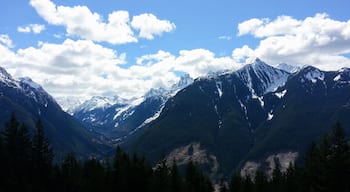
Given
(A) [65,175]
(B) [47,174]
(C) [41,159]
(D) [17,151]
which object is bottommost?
(A) [65,175]

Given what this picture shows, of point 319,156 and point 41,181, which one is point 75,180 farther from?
point 319,156

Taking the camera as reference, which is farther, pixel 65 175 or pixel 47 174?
pixel 65 175

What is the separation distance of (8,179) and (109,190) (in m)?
19.1

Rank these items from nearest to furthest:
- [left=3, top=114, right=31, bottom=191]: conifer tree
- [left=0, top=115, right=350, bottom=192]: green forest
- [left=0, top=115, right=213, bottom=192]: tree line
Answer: [left=0, top=115, right=350, bottom=192]: green forest < [left=0, top=115, right=213, bottom=192]: tree line < [left=3, top=114, right=31, bottom=191]: conifer tree

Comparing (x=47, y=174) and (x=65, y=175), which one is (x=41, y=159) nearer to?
(x=47, y=174)

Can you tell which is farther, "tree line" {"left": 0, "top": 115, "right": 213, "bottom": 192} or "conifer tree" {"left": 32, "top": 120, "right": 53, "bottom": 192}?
"conifer tree" {"left": 32, "top": 120, "right": 53, "bottom": 192}

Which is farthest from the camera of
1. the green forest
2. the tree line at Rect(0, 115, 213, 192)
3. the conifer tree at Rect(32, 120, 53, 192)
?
the conifer tree at Rect(32, 120, 53, 192)

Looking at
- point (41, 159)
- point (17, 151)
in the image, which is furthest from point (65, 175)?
point (17, 151)

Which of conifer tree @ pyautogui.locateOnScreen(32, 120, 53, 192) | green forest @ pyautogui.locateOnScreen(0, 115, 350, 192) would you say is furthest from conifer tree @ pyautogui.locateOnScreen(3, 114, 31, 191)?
conifer tree @ pyautogui.locateOnScreen(32, 120, 53, 192)

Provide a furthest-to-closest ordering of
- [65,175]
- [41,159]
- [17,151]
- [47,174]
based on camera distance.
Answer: [65,175], [47,174], [41,159], [17,151]

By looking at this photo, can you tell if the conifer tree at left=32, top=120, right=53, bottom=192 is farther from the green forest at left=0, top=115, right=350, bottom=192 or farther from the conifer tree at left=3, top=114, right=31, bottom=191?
the conifer tree at left=3, top=114, right=31, bottom=191

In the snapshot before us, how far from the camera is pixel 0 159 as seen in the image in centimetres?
9919

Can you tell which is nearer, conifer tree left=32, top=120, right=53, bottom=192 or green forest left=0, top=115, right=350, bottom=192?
green forest left=0, top=115, right=350, bottom=192

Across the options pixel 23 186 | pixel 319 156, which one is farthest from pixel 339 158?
pixel 23 186
